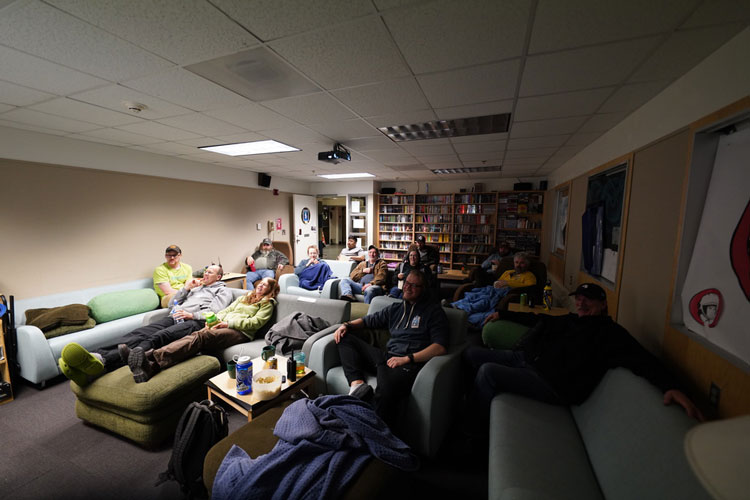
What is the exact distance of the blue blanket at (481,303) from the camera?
3934 mm

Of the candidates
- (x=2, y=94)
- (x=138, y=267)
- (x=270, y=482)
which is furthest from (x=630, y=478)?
(x=138, y=267)

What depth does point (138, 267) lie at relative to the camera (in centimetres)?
421

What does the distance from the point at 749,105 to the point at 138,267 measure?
5881 millimetres

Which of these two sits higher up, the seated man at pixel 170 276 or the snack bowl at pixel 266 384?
the seated man at pixel 170 276

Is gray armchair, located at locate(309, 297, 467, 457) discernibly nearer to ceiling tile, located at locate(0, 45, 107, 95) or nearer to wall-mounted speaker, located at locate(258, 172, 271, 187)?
ceiling tile, located at locate(0, 45, 107, 95)

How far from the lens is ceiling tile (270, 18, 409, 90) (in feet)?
4.70

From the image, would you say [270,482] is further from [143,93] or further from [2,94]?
[2,94]

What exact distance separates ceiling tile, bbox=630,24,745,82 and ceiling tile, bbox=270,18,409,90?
4.45 feet

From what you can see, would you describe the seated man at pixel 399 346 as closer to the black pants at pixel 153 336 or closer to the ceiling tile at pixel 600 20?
the black pants at pixel 153 336

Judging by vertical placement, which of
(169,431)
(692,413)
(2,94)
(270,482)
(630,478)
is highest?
(2,94)

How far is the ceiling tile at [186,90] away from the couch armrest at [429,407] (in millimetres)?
2436

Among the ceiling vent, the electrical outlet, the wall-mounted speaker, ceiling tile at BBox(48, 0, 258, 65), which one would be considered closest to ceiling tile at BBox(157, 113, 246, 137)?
ceiling tile at BBox(48, 0, 258, 65)

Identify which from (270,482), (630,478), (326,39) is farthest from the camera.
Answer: (326,39)

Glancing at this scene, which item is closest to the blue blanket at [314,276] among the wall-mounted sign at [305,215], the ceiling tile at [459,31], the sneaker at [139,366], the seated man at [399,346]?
the seated man at [399,346]
